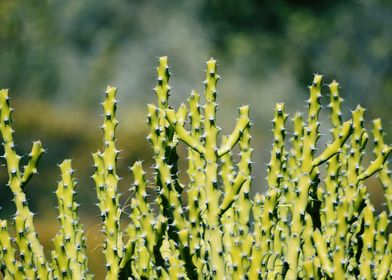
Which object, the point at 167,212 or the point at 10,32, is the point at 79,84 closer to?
the point at 10,32

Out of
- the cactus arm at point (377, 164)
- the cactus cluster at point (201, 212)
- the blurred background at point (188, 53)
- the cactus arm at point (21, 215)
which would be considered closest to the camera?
the cactus cluster at point (201, 212)

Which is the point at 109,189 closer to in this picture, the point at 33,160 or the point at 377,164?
the point at 33,160

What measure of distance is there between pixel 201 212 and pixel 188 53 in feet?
36.2

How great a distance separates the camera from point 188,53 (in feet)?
43.0

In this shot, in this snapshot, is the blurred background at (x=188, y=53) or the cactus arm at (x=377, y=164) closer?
the cactus arm at (x=377, y=164)

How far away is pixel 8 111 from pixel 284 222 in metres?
1.21

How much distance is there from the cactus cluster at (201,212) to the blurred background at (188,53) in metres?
9.55

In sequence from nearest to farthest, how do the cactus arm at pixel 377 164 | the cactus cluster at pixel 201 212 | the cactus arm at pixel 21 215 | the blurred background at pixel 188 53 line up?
the cactus cluster at pixel 201 212 → the cactus arm at pixel 21 215 → the cactus arm at pixel 377 164 → the blurred background at pixel 188 53

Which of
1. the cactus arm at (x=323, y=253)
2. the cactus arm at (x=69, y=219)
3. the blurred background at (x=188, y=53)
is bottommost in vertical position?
the cactus arm at (x=323, y=253)

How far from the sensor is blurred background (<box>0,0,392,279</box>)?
12.7 m

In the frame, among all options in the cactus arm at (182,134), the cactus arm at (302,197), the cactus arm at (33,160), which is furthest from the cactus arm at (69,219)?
the cactus arm at (302,197)

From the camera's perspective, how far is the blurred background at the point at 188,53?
12.7 m

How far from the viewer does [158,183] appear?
221 cm

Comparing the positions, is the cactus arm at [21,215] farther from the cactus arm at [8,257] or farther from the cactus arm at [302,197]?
the cactus arm at [302,197]
